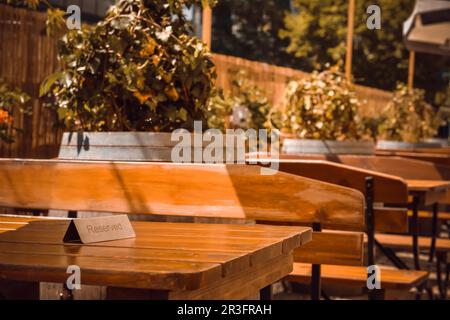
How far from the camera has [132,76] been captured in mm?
3490

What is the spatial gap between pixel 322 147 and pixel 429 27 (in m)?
8.99

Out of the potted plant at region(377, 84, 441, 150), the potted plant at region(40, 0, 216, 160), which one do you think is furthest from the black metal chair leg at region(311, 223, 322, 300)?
the potted plant at region(377, 84, 441, 150)

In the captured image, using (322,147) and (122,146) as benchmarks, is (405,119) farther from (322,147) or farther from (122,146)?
(122,146)

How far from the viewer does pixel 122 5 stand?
Result: 370cm

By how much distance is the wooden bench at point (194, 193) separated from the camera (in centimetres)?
303

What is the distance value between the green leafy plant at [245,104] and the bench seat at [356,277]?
95.4 inches

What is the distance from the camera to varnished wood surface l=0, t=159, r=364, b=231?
303 cm

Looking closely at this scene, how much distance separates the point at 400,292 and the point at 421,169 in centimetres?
196

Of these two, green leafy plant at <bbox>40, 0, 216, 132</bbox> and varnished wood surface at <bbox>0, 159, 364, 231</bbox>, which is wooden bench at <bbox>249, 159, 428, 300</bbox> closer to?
green leafy plant at <bbox>40, 0, 216, 132</bbox>
